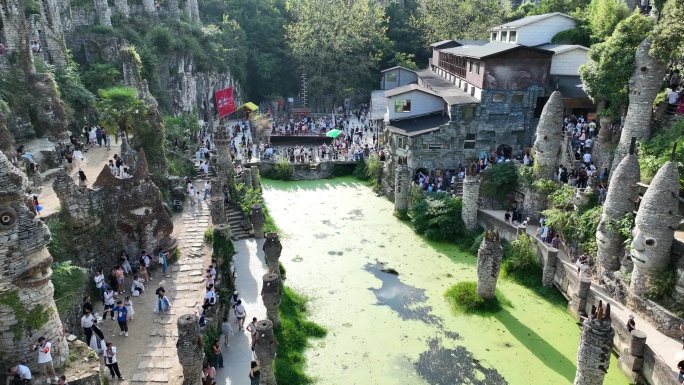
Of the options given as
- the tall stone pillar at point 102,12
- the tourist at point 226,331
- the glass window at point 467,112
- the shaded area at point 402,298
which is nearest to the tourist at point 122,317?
the tourist at point 226,331

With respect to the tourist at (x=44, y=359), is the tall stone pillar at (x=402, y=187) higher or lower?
higher

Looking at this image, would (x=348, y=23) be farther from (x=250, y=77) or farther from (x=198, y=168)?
(x=198, y=168)

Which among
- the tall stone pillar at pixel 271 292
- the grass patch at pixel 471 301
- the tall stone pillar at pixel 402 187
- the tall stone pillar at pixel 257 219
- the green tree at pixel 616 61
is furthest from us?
the tall stone pillar at pixel 402 187

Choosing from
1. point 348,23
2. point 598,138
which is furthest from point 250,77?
point 598,138

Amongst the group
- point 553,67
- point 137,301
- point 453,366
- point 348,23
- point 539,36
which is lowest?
point 453,366

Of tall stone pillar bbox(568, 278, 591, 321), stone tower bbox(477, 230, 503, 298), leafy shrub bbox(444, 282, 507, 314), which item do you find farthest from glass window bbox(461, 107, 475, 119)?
tall stone pillar bbox(568, 278, 591, 321)

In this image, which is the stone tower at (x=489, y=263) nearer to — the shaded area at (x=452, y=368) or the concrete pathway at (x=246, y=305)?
the shaded area at (x=452, y=368)

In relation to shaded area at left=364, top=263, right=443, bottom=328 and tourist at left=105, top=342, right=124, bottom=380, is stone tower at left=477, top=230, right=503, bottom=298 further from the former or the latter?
tourist at left=105, top=342, right=124, bottom=380
